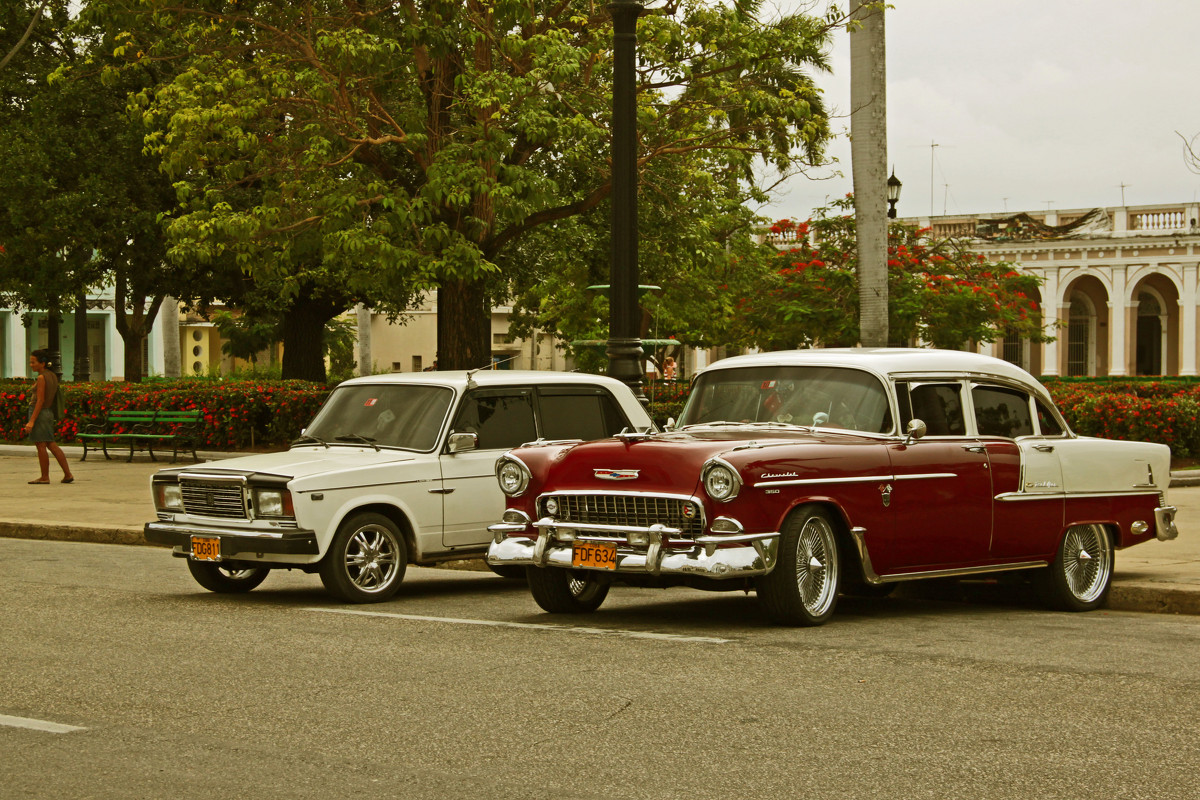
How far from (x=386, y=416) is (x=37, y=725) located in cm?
524

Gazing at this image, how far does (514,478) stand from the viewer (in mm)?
9648

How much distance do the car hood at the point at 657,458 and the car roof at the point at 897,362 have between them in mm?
626

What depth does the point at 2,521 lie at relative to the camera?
52.5 feet

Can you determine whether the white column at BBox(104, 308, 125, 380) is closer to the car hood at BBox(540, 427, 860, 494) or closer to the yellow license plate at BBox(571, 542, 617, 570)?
the car hood at BBox(540, 427, 860, 494)

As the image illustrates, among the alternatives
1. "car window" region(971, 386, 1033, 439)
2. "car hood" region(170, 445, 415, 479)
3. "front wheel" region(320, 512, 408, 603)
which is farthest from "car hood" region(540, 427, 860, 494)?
"car hood" region(170, 445, 415, 479)

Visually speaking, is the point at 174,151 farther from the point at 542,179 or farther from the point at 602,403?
the point at 602,403

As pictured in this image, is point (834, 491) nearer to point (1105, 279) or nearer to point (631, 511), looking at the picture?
point (631, 511)

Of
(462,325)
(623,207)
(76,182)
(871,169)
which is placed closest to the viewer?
(623,207)

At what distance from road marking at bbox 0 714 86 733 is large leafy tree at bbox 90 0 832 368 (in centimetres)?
1372

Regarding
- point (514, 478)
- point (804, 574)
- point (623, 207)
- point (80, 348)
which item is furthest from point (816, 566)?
point (80, 348)

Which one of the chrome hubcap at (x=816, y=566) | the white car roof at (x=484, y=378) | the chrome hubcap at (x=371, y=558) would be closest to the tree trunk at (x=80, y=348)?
the white car roof at (x=484, y=378)

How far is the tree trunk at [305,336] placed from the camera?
33031mm

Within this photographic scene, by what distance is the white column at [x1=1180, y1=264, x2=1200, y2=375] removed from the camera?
5262 centimetres

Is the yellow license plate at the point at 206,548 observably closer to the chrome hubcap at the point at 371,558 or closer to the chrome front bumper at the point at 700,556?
the chrome hubcap at the point at 371,558
